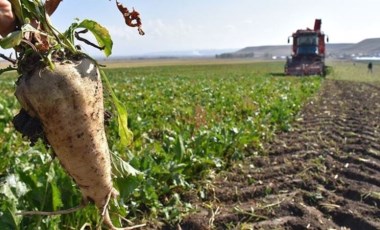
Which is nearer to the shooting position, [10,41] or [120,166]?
[10,41]

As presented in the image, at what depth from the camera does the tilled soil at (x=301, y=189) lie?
3.03 metres

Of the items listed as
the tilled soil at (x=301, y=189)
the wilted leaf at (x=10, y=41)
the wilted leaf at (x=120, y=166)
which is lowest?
the tilled soil at (x=301, y=189)

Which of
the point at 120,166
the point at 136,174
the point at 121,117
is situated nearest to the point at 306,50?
the point at 136,174

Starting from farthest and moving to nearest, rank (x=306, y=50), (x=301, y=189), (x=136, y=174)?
(x=306, y=50), (x=301, y=189), (x=136, y=174)

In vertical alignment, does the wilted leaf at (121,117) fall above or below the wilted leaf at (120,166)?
above

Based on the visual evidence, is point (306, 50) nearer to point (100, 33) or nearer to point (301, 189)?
point (301, 189)

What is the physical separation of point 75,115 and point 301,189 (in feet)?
8.10

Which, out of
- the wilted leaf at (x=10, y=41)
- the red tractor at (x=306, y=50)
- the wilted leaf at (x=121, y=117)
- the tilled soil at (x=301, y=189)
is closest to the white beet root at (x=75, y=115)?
the wilted leaf at (x=121, y=117)

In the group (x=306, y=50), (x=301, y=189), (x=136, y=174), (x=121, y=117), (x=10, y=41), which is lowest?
(x=301, y=189)

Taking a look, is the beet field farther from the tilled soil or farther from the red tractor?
the red tractor

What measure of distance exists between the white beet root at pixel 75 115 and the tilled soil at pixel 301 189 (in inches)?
43.6

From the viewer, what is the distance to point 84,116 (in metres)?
1.82

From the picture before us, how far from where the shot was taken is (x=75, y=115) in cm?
177

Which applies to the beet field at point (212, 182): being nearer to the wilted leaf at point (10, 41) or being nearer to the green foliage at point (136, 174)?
the green foliage at point (136, 174)
